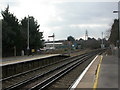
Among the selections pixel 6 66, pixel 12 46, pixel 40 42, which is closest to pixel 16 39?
pixel 12 46

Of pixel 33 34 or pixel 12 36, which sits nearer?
pixel 12 36

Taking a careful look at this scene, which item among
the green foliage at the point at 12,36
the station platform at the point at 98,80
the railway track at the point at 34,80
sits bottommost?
the railway track at the point at 34,80

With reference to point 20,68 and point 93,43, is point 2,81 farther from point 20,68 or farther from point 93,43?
point 93,43

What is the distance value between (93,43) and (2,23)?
101745 mm

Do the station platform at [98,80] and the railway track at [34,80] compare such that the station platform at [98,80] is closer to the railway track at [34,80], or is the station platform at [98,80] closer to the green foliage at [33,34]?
the railway track at [34,80]

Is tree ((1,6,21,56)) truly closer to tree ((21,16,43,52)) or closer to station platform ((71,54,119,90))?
tree ((21,16,43,52))

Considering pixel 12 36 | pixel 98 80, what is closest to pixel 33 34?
pixel 12 36

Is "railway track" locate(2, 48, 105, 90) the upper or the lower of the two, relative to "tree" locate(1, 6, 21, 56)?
lower

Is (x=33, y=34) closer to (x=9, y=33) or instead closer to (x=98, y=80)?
(x=9, y=33)

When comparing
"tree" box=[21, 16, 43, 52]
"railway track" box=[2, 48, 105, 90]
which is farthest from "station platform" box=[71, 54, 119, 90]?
"tree" box=[21, 16, 43, 52]

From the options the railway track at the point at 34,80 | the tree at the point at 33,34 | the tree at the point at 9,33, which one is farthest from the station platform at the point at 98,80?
the tree at the point at 33,34

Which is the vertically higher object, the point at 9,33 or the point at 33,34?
the point at 33,34

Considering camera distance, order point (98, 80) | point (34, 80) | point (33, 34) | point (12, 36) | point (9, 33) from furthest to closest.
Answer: point (33, 34), point (12, 36), point (9, 33), point (34, 80), point (98, 80)

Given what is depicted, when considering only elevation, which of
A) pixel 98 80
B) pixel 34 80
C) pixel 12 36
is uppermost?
pixel 12 36
